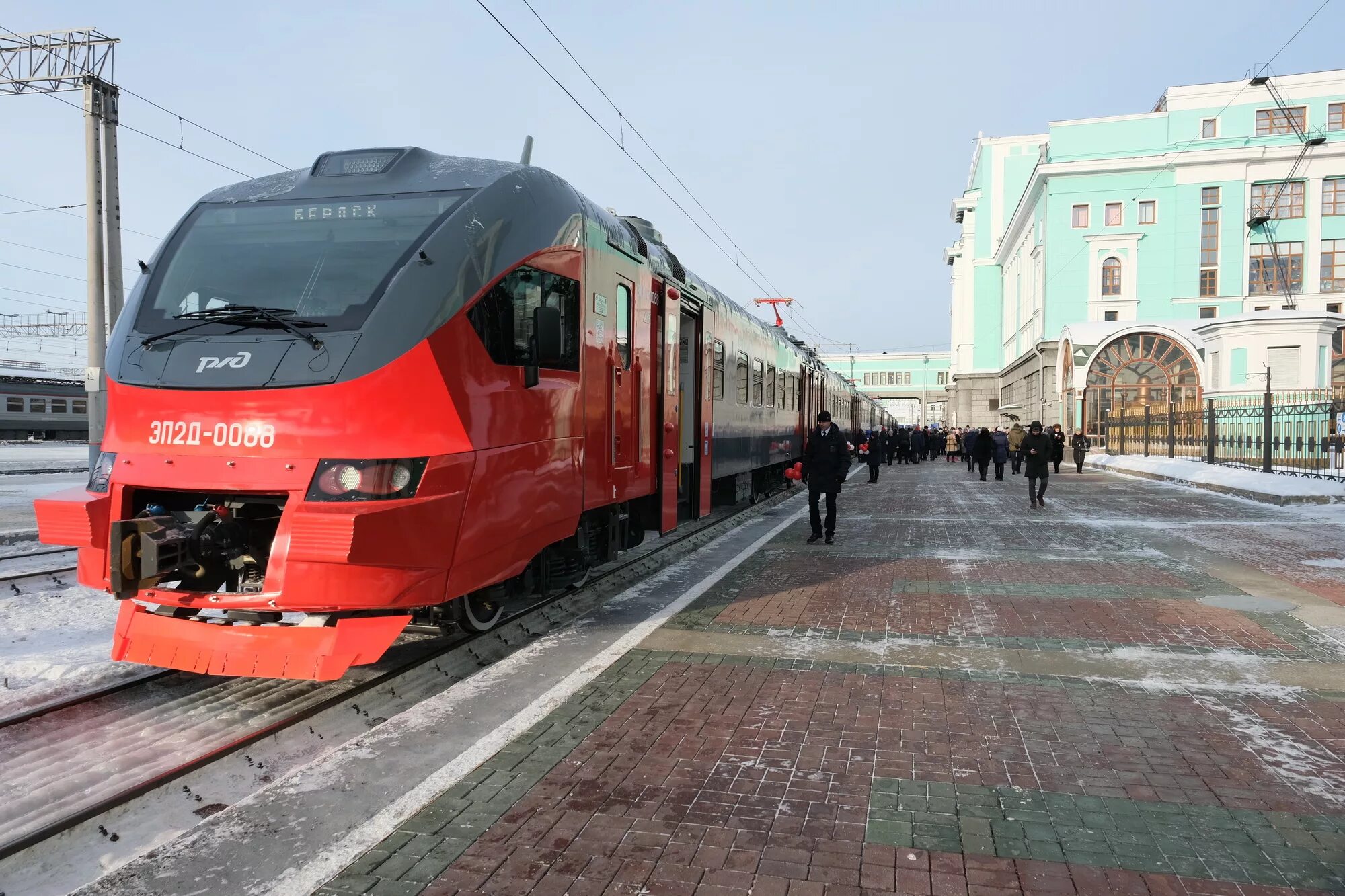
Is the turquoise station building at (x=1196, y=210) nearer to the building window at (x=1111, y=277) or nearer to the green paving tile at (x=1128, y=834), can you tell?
the building window at (x=1111, y=277)

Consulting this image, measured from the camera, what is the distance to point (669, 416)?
929 centimetres

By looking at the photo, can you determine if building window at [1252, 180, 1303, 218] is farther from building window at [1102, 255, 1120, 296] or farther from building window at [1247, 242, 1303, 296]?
building window at [1102, 255, 1120, 296]

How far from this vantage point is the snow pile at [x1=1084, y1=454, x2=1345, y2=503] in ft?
53.8

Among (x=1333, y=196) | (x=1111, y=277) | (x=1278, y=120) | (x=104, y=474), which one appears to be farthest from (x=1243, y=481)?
(x=1278, y=120)

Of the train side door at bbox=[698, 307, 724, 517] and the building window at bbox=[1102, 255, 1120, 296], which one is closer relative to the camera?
the train side door at bbox=[698, 307, 724, 517]

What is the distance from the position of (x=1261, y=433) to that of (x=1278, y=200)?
3667cm

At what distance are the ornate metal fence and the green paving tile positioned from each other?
17.7 m

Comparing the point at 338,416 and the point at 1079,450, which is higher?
the point at 338,416

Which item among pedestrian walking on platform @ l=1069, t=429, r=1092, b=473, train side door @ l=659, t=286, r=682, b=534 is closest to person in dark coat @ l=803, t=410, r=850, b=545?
train side door @ l=659, t=286, r=682, b=534

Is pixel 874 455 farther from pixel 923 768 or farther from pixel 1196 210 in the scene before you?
pixel 1196 210

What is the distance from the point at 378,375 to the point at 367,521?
810 mm

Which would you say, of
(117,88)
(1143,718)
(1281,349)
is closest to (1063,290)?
(1281,349)

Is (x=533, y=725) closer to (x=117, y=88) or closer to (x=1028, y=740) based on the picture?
(x=1028, y=740)

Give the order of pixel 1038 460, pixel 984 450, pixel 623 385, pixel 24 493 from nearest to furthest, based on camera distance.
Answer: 1. pixel 623 385
2. pixel 1038 460
3. pixel 24 493
4. pixel 984 450
